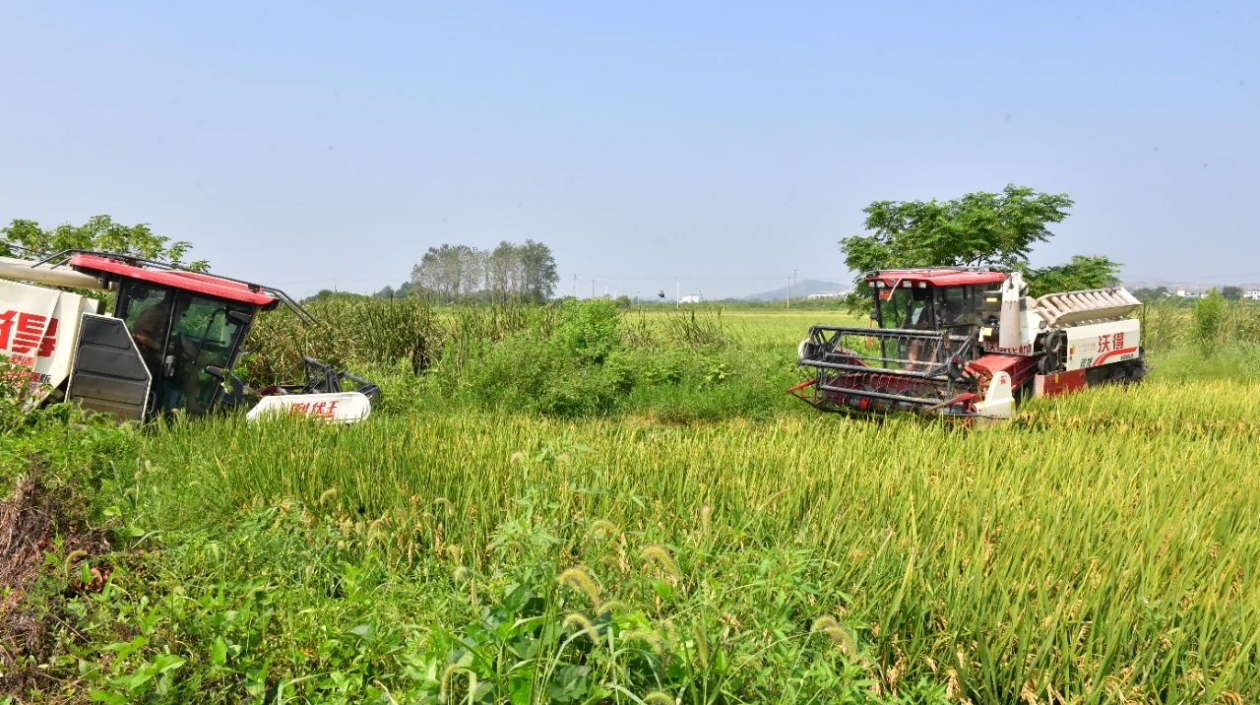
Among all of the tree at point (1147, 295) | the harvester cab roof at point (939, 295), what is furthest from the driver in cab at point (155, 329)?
the tree at point (1147, 295)

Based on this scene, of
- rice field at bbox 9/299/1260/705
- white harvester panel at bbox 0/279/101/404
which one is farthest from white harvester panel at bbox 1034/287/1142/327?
white harvester panel at bbox 0/279/101/404

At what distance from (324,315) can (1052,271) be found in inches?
693

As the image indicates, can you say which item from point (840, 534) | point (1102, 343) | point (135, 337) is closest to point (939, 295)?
point (1102, 343)

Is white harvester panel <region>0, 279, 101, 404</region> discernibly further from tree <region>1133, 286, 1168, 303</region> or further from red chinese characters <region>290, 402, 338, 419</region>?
tree <region>1133, 286, 1168, 303</region>

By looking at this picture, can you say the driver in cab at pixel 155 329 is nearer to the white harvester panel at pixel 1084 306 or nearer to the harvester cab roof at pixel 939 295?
the harvester cab roof at pixel 939 295

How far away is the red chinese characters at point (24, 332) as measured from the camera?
5.89 metres

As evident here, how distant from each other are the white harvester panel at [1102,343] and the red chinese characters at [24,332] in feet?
34.9

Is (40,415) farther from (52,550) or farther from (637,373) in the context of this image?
(637,373)

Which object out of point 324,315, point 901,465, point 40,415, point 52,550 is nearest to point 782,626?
point 901,465

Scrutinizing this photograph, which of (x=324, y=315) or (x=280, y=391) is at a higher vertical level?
(x=324, y=315)

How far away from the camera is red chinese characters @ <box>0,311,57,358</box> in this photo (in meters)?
5.89

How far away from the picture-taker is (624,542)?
9.19 feet

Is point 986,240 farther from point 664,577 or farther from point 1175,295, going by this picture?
point 664,577

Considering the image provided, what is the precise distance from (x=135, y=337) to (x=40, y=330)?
0.63m
